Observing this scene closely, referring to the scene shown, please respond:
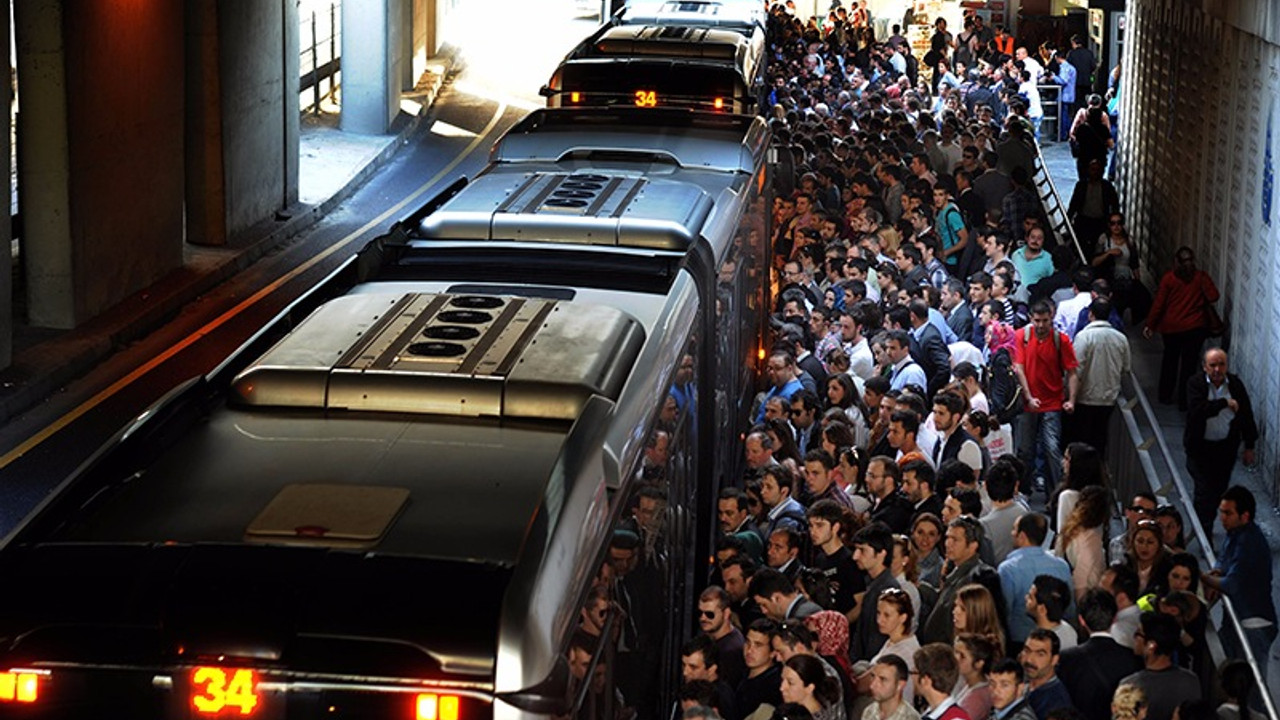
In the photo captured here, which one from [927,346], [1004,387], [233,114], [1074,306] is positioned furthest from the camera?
[233,114]

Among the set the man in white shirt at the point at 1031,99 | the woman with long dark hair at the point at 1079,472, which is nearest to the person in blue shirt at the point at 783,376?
the woman with long dark hair at the point at 1079,472

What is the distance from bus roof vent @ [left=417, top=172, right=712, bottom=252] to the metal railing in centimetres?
2663

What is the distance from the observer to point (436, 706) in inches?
249

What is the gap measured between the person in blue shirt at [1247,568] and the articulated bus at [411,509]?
3.40 metres

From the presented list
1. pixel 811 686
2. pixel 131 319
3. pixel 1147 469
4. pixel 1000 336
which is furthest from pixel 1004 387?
pixel 131 319

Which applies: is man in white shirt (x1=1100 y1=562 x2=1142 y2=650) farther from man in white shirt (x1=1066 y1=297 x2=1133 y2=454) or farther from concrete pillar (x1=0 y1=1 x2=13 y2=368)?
concrete pillar (x1=0 y1=1 x2=13 y2=368)

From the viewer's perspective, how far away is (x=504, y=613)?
6.37 meters

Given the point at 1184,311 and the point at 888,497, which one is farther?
the point at 1184,311

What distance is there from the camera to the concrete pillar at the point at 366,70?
37.7 m

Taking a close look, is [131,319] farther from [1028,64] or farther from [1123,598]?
[1028,64]

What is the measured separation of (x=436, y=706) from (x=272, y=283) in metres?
20.8

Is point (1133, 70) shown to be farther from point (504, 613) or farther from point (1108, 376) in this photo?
point (504, 613)

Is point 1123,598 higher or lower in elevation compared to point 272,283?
higher

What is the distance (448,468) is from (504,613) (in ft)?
3.99
